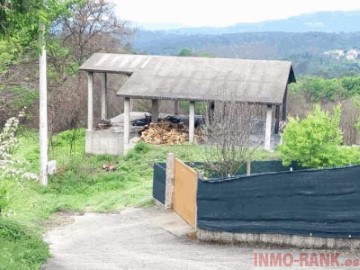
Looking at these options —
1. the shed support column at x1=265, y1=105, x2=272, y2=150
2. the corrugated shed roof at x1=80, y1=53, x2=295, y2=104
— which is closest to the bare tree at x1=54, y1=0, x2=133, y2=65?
the corrugated shed roof at x1=80, y1=53, x2=295, y2=104

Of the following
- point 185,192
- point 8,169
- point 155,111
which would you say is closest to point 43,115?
point 185,192

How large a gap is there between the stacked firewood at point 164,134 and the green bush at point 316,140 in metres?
7.89

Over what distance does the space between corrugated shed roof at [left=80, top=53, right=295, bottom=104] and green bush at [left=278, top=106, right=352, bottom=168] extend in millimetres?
5105

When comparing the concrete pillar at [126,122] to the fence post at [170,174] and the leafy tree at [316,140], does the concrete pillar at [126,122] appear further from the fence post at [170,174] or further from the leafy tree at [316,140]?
the fence post at [170,174]

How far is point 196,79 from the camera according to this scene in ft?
85.8

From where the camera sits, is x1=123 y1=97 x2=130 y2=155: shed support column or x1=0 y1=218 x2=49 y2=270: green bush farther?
A: x1=123 y1=97 x2=130 y2=155: shed support column

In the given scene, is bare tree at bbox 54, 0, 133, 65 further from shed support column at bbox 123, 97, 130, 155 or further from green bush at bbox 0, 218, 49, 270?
green bush at bbox 0, 218, 49, 270

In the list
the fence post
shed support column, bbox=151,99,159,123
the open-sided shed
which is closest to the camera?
the fence post

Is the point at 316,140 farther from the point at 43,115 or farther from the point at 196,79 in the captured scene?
the point at 196,79

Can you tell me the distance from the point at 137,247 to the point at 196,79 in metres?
13.6

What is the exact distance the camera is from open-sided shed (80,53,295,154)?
24.3 metres

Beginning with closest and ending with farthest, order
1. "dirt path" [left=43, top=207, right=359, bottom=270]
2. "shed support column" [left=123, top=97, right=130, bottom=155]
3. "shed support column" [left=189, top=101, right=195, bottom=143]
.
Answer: "dirt path" [left=43, top=207, right=359, bottom=270], "shed support column" [left=189, top=101, right=195, bottom=143], "shed support column" [left=123, top=97, right=130, bottom=155]

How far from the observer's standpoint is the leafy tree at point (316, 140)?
17.7 m

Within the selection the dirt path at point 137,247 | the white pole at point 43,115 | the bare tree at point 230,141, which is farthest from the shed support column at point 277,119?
the dirt path at point 137,247
